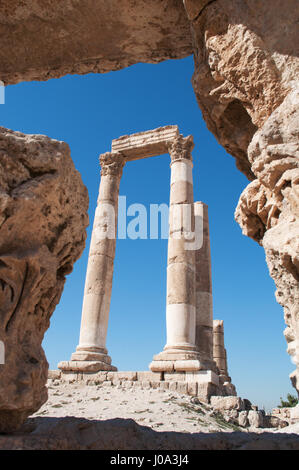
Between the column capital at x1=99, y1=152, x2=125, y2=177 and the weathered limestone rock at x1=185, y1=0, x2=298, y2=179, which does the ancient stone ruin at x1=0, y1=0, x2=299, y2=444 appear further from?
the column capital at x1=99, y1=152, x2=125, y2=177

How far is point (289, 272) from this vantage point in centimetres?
255

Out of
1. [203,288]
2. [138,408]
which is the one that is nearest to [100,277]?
[203,288]

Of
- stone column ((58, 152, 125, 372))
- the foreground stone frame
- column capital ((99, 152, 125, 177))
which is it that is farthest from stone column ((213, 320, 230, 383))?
column capital ((99, 152, 125, 177))

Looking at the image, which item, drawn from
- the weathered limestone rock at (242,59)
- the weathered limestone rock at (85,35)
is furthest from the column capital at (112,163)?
the weathered limestone rock at (242,59)

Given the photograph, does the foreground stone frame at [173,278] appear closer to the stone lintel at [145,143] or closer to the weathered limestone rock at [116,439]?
the stone lintel at [145,143]

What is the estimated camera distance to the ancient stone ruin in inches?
101

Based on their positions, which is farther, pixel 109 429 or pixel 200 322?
pixel 200 322

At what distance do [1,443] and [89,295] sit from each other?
1339cm

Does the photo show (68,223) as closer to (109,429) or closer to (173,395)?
(109,429)

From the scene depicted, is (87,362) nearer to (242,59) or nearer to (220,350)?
(220,350)

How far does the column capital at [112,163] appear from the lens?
17641 millimetres

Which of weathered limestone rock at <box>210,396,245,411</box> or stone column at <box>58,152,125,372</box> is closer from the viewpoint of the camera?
weathered limestone rock at <box>210,396,245,411</box>

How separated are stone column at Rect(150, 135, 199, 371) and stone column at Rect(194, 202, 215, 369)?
198 cm

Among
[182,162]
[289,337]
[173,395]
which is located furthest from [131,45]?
[182,162]
